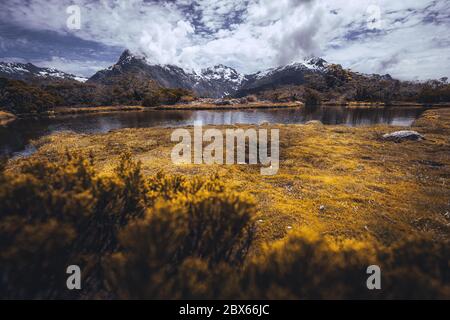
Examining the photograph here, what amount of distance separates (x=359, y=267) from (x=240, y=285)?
298 cm

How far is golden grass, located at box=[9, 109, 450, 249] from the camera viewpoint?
1151 centimetres

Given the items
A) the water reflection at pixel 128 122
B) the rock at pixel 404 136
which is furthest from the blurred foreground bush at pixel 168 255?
the water reflection at pixel 128 122

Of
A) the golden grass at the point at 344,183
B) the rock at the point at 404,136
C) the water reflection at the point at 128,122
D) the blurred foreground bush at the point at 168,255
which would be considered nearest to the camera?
the blurred foreground bush at the point at 168,255

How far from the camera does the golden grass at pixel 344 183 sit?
1151 centimetres

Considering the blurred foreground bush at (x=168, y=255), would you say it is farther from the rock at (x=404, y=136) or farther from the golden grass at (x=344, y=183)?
the rock at (x=404, y=136)

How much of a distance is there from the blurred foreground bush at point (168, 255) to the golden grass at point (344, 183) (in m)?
3.71

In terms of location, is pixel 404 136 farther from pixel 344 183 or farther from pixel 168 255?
pixel 168 255

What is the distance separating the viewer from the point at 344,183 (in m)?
16.7

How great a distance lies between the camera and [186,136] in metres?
34.1

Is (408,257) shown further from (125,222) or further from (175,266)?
(125,222)

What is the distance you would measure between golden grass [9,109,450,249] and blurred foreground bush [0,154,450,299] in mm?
3706

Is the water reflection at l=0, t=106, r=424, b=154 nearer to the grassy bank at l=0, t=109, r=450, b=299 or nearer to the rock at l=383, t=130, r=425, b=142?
the rock at l=383, t=130, r=425, b=142

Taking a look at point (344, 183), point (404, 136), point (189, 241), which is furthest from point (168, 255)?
point (404, 136)

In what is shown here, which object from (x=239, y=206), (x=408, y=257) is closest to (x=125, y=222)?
(x=239, y=206)
